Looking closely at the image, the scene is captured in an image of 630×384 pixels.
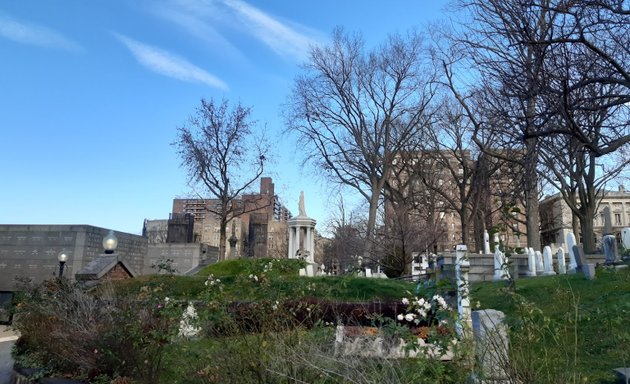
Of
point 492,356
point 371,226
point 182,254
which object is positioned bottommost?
point 492,356

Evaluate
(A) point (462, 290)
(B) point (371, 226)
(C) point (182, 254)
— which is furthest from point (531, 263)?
(C) point (182, 254)

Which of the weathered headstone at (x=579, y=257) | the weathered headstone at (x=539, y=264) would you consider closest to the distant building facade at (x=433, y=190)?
the weathered headstone at (x=539, y=264)

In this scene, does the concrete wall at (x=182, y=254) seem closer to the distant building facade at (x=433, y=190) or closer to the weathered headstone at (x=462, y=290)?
the distant building facade at (x=433, y=190)

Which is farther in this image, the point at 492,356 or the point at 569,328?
the point at 569,328

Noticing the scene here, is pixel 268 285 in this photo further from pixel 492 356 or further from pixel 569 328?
pixel 569 328

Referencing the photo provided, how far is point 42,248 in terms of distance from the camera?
2655 centimetres

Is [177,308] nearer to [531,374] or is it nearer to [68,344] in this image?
[68,344]

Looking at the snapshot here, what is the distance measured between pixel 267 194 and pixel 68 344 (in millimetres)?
33840

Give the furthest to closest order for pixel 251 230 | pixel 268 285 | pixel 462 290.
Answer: pixel 251 230
pixel 268 285
pixel 462 290

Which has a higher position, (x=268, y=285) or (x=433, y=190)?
(x=433, y=190)

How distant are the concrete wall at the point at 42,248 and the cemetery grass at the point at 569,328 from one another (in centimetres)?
2202

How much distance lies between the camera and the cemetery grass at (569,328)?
3.55 meters

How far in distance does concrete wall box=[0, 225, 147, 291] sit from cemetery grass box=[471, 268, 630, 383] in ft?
72.2

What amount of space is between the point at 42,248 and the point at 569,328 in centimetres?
2769
